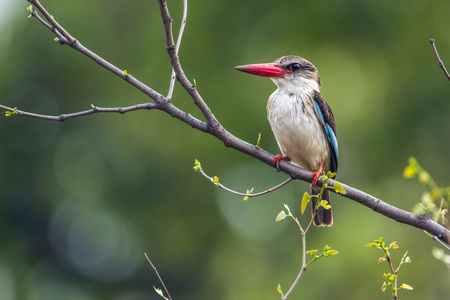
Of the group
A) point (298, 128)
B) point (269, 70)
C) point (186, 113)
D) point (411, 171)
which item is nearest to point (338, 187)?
point (186, 113)

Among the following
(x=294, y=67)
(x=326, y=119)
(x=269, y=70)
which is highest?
(x=294, y=67)

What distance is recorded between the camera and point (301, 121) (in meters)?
4.29

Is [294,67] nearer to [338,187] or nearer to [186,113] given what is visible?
[186,113]

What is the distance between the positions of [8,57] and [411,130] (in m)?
7.50

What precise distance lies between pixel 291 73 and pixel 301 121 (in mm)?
509

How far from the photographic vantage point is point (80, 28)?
1198cm

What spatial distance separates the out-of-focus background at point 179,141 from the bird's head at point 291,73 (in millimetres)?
6171

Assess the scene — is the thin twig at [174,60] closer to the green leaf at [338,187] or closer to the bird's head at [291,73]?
the green leaf at [338,187]

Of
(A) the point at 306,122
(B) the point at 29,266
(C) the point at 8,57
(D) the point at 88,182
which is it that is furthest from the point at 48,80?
(A) the point at 306,122

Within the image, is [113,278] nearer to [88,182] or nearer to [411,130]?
[88,182]

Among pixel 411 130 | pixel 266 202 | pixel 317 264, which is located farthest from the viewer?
pixel 411 130

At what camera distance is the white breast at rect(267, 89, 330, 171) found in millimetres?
4277

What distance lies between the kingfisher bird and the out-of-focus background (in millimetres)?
6360

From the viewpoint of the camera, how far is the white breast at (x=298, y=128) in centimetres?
428
